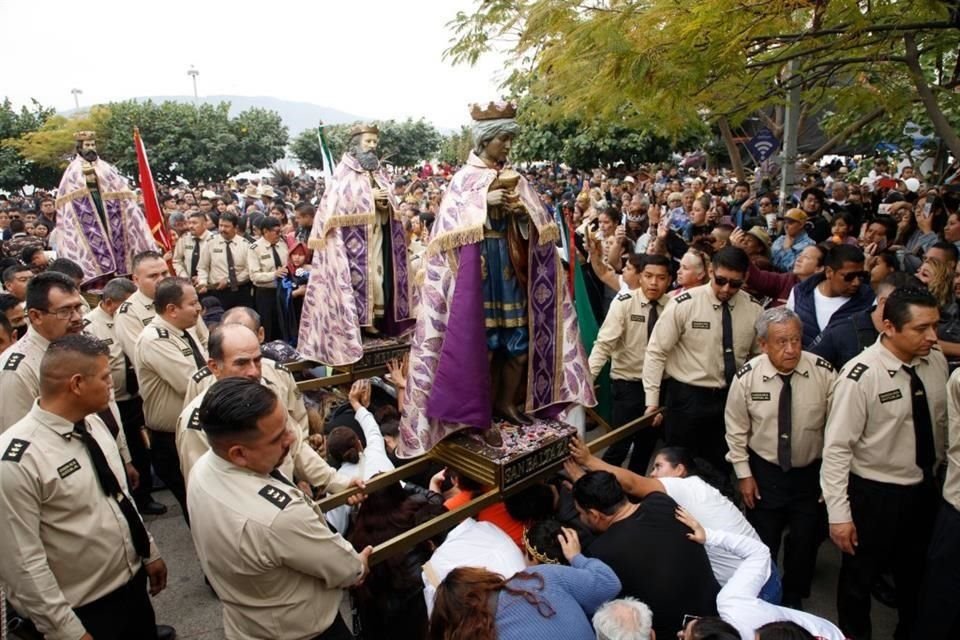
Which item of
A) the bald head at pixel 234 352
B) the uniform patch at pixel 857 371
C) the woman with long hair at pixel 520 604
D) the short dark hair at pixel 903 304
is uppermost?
the short dark hair at pixel 903 304

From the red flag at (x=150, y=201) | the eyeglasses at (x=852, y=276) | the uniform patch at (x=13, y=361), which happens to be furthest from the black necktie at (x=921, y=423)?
the red flag at (x=150, y=201)

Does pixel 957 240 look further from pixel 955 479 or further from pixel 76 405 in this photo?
pixel 76 405

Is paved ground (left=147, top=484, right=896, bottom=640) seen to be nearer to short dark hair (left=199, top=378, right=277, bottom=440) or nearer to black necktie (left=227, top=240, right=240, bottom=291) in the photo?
short dark hair (left=199, top=378, right=277, bottom=440)

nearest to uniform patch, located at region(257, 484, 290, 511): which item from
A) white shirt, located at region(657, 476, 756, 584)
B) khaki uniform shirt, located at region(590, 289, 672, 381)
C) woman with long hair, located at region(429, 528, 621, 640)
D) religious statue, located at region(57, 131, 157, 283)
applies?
woman with long hair, located at region(429, 528, 621, 640)

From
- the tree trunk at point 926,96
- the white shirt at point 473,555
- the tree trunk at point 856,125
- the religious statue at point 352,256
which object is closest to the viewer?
the white shirt at point 473,555

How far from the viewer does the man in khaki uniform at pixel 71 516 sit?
2508 mm

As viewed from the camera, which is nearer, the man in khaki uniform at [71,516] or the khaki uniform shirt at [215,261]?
the man in khaki uniform at [71,516]

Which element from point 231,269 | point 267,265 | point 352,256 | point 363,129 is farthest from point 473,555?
point 231,269

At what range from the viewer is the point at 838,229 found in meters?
7.62

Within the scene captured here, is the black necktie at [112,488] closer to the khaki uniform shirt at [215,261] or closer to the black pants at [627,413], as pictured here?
the black pants at [627,413]

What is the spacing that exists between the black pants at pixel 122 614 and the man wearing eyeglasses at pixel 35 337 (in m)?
1.33

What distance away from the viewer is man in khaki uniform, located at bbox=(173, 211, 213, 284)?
911 cm

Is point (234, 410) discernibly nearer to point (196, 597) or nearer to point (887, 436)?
point (196, 597)

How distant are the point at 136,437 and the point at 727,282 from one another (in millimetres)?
4663
